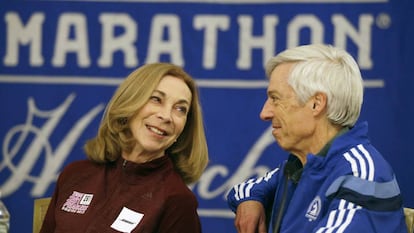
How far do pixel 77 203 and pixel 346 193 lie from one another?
108cm

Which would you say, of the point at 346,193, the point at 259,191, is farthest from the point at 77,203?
the point at 346,193

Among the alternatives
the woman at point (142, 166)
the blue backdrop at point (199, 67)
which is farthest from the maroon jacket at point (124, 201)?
the blue backdrop at point (199, 67)

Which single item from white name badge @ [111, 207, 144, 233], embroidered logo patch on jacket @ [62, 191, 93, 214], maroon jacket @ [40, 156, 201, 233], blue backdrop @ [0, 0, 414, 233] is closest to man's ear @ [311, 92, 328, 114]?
maroon jacket @ [40, 156, 201, 233]

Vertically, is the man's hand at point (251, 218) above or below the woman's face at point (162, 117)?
below

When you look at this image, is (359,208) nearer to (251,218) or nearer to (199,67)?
(251,218)

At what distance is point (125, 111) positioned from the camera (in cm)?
354

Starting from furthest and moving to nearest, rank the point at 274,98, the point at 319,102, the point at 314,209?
1. the point at 274,98
2. the point at 319,102
3. the point at 314,209

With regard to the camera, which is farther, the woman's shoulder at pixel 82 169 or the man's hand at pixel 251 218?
the woman's shoulder at pixel 82 169

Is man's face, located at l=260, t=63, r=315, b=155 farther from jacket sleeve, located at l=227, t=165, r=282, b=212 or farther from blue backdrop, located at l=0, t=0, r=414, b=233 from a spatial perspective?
blue backdrop, located at l=0, t=0, r=414, b=233

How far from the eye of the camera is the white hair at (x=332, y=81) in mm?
3047

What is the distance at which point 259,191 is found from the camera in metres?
3.37

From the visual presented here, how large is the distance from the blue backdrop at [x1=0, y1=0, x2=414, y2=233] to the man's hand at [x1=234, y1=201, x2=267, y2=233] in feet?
3.86

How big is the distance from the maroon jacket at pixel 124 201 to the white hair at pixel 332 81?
0.60m

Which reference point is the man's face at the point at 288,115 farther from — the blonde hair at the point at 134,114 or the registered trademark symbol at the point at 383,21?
the registered trademark symbol at the point at 383,21
